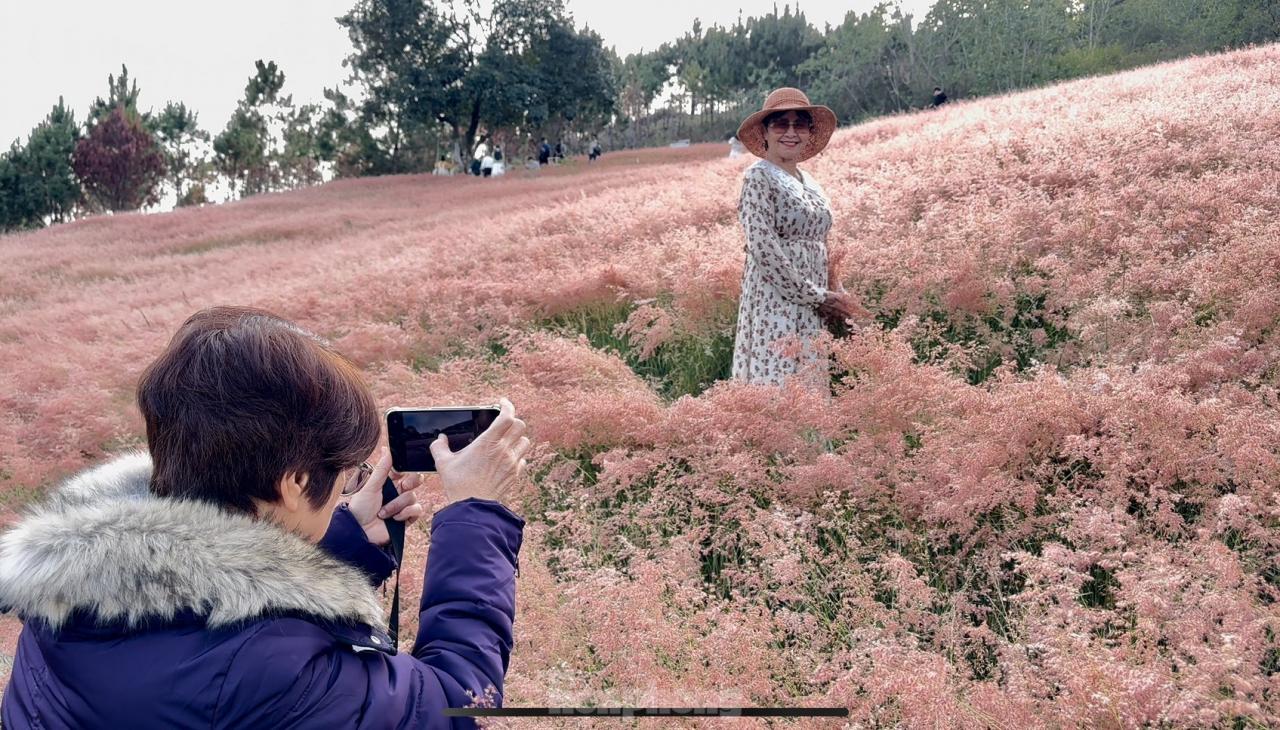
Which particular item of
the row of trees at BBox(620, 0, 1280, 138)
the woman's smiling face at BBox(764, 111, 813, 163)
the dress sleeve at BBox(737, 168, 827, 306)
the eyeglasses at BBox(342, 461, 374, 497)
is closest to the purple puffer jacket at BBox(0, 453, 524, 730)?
the eyeglasses at BBox(342, 461, 374, 497)

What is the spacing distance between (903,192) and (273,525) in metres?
7.31

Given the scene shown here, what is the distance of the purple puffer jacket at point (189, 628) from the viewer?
131 cm

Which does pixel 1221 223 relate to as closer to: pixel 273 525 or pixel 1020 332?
pixel 1020 332

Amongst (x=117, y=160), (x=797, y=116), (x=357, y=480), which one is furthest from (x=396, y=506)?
(x=117, y=160)

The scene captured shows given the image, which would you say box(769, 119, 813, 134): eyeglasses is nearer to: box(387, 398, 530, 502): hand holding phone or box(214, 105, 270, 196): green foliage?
box(387, 398, 530, 502): hand holding phone

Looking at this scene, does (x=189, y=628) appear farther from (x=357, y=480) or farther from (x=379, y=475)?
(x=357, y=480)

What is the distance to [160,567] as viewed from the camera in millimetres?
1349

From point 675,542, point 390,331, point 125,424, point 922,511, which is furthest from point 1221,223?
point 125,424

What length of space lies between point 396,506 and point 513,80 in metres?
38.4

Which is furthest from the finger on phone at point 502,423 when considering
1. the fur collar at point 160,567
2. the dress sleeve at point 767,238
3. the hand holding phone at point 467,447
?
the dress sleeve at point 767,238

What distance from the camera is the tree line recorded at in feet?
117

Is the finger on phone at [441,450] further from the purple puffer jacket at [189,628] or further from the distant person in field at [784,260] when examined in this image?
the distant person in field at [784,260]

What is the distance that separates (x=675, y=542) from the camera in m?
3.35

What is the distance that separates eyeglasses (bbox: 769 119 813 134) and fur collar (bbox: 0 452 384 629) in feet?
11.7
